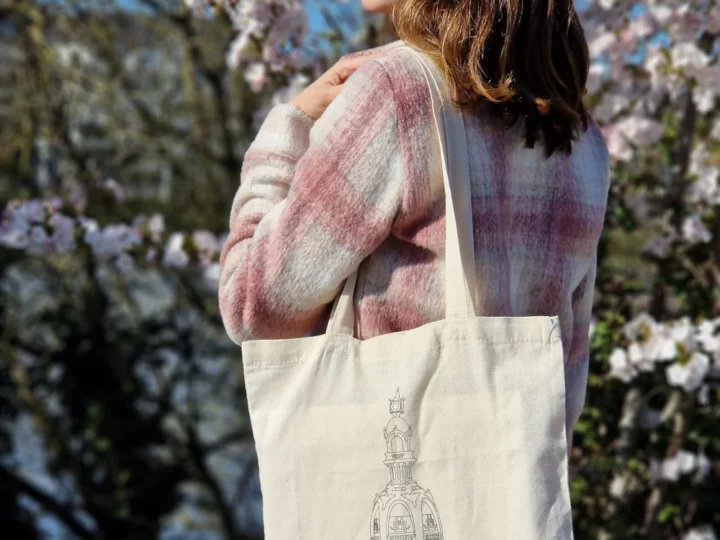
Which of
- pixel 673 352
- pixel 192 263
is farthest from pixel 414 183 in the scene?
pixel 192 263

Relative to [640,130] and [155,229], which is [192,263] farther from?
[640,130]

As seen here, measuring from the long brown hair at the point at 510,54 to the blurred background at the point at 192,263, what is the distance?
151cm

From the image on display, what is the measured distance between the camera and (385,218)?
3.68 ft

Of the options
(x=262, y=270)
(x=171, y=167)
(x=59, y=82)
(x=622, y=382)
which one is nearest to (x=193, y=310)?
(x=171, y=167)

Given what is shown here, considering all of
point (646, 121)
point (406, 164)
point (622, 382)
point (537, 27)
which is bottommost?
point (622, 382)

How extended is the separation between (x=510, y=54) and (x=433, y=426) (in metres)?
0.47

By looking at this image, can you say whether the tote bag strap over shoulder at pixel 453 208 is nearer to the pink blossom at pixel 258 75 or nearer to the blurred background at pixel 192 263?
the blurred background at pixel 192 263

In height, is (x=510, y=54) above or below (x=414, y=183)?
above

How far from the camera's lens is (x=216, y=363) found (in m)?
6.01

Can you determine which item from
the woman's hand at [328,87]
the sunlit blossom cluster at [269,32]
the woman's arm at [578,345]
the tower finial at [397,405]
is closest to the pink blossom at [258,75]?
the sunlit blossom cluster at [269,32]

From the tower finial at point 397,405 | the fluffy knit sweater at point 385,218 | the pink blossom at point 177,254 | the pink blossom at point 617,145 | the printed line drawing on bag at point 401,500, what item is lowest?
the printed line drawing on bag at point 401,500

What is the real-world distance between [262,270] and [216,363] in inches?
195

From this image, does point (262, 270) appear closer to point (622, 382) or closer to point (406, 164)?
point (406, 164)

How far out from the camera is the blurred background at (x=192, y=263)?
281 cm
